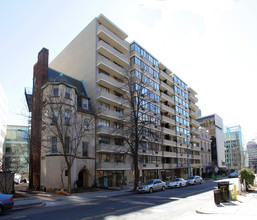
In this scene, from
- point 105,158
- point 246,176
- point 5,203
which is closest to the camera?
point 5,203

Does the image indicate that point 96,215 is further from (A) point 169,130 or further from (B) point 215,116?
(B) point 215,116

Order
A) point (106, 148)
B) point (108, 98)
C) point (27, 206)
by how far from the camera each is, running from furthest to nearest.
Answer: point (108, 98)
point (106, 148)
point (27, 206)

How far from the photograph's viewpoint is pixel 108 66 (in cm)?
3647

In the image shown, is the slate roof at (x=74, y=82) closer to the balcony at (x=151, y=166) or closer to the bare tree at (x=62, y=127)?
the bare tree at (x=62, y=127)

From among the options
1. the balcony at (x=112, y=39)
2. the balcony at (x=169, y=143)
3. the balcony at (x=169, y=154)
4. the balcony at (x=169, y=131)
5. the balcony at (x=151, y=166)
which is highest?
the balcony at (x=112, y=39)

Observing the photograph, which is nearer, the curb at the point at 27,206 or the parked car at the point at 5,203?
the parked car at the point at 5,203

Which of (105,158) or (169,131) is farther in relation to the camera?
(169,131)

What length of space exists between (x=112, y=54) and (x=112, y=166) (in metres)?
17.5

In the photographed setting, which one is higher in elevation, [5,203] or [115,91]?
[115,91]

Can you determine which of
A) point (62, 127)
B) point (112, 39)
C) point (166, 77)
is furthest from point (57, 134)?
point (166, 77)

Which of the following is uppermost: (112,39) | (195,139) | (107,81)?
(112,39)

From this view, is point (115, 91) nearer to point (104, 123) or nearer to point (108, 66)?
point (108, 66)

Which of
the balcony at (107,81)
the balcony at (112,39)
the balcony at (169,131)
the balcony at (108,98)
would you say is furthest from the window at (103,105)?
the balcony at (169,131)

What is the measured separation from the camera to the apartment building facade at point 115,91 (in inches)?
1341
